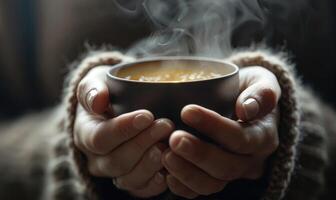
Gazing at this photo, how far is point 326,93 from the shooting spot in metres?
1.17

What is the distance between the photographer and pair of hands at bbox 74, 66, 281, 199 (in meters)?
0.51

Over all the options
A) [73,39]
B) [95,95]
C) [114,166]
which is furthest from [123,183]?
[73,39]

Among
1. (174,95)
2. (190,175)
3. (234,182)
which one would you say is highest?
(174,95)

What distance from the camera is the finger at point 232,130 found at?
497 millimetres

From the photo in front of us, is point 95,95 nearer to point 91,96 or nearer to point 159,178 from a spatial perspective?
point 91,96

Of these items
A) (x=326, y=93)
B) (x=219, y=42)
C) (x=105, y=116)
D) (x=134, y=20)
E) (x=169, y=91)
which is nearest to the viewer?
(x=169, y=91)

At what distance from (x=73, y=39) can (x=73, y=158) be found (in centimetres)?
54

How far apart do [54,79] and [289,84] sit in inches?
28.2

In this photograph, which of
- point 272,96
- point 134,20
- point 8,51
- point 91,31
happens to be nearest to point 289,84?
point 272,96

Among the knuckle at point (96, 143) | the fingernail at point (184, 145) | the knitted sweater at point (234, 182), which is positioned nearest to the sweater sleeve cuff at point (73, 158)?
the knitted sweater at point (234, 182)

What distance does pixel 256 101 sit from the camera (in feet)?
1.79

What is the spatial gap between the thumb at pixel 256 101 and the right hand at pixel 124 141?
9cm

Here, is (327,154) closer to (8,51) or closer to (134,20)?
(134,20)

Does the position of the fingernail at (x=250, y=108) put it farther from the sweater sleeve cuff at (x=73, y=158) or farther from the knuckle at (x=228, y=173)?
the sweater sleeve cuff at (x=73, y=158)
